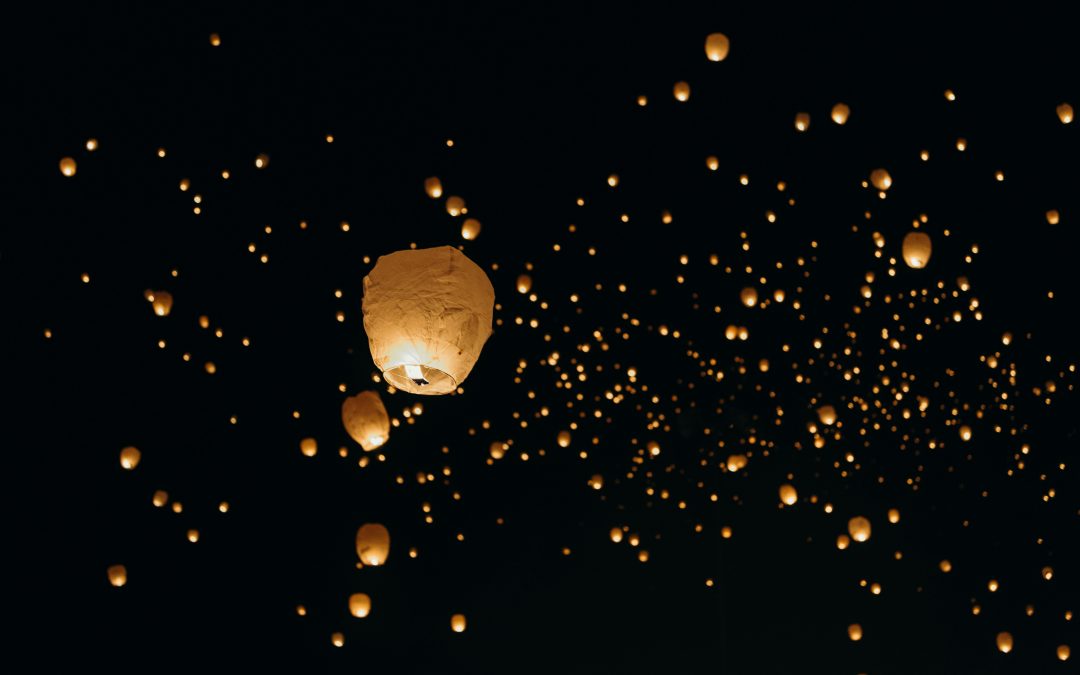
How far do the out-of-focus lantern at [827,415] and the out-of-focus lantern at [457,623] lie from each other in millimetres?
1031

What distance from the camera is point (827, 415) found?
8.67 ft

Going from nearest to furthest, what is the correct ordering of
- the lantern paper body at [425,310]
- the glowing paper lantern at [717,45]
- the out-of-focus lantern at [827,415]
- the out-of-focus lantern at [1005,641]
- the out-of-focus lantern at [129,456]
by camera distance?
1. the lantern paper body at [425,310]
2. the glowing paper lantern at [717,45]
3. the out-of-focus lantern at [129,456]
4. the out-of-focus lantern at [827,415]
5. the out-of-focus lantern at [1005,641]

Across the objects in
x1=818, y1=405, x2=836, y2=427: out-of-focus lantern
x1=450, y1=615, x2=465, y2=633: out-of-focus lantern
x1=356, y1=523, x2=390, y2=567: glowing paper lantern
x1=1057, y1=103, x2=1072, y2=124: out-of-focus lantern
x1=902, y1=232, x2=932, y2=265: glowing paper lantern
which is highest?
x1=1057, y1=103, x2=1072, y2=124: out-of-focus lantern

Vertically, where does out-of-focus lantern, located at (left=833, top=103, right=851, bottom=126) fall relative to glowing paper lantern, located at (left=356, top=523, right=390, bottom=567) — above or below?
above

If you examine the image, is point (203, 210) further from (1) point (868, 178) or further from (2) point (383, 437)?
(1) point (868, 178)

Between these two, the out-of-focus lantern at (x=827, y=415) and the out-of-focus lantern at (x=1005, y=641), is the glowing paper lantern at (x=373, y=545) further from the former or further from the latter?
the out-of-focus lantern at (x=1005, y=641)

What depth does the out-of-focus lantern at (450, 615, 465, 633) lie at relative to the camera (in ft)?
8.84

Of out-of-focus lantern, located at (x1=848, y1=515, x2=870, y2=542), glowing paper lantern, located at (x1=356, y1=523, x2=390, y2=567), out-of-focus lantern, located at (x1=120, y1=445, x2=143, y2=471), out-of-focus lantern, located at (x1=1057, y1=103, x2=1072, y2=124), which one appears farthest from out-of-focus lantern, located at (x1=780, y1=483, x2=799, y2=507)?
out-of-focus lantern, located at (x1=120, y1=445, x2=143, y2=471)

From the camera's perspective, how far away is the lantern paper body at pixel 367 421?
6.32ft

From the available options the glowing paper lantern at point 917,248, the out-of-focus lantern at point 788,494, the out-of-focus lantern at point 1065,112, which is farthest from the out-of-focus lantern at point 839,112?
the out-of-focus lantern at point 788,494

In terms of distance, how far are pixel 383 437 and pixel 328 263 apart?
38.9 inches

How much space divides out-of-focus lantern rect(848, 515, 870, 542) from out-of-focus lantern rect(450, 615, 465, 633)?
3.29 ft

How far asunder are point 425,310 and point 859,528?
139 cm

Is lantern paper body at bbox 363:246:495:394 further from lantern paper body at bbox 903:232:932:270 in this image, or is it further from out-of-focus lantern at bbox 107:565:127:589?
out-of-focus lantern at bbox 107:565:127:589
